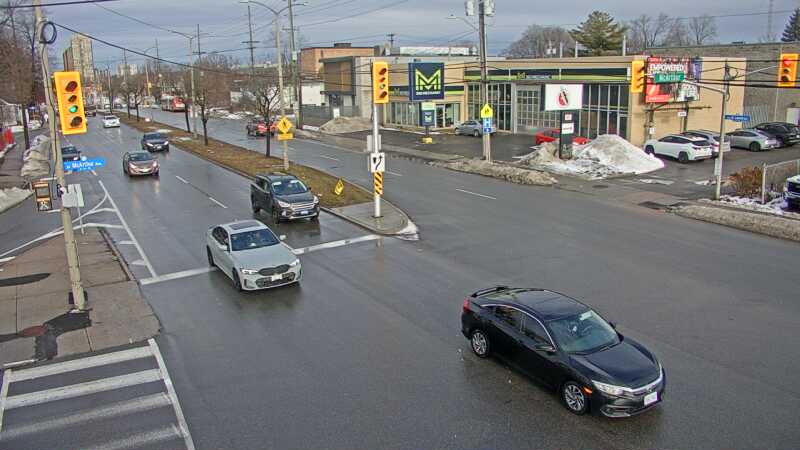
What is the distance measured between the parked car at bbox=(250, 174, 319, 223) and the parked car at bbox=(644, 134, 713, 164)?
23894 mm

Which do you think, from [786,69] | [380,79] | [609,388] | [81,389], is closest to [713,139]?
[786,69]

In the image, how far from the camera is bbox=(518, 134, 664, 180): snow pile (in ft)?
120

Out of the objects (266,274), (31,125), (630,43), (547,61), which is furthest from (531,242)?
(630,43)

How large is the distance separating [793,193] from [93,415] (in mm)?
25057

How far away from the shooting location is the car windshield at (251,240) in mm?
18422

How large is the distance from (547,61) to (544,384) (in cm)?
4455

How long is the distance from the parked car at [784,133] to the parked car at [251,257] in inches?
1523

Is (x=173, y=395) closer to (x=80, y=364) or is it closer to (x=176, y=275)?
(x=80, y=364)

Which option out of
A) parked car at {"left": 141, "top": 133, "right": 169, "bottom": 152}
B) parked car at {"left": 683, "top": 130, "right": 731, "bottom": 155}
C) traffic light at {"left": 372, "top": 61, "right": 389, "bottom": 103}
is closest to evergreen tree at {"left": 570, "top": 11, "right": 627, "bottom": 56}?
parked car at {"left": 683, "top": 130, "right": 731, "bottom": 155}

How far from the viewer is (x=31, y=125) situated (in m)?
87.2

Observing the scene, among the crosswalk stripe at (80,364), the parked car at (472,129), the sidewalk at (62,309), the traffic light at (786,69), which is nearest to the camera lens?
the crosswalk stripe at (80,364)

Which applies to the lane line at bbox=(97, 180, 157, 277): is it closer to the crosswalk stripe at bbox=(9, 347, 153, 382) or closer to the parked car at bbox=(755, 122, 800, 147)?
the crosswalk stripe at bbox=(9, 347, 153, 382)

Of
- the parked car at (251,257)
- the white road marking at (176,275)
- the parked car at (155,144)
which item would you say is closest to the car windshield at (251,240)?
the parked car at (251,257)

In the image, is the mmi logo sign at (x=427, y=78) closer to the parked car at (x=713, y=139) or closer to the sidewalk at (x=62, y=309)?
the parked car at (x=713, y=139)
